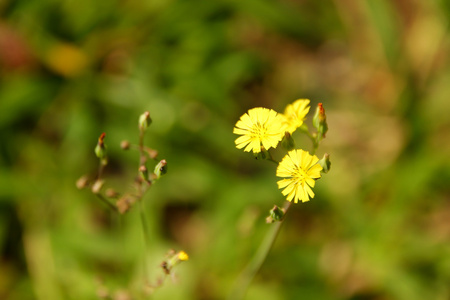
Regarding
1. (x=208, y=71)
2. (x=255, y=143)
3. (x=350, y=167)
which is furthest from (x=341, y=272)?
(x=255, y=143)

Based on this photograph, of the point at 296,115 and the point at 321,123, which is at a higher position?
the point at 296,115

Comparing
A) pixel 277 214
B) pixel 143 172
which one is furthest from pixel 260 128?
pixel 143 172

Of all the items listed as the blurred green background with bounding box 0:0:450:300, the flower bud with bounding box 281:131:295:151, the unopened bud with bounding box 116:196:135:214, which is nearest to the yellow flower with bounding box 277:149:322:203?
the flower bud with bounding box 281:131:295:151

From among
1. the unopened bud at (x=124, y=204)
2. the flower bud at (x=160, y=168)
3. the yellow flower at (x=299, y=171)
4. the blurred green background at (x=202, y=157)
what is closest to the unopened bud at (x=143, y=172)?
the flower bud at (x=160, y=168)

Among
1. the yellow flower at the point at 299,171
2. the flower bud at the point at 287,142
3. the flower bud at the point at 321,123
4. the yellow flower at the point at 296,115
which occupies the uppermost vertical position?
the yellow flower at the point at 296,115

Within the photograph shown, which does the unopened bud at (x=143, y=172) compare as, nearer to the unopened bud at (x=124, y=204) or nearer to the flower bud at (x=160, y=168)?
the flower bud at (x=160, y=168)

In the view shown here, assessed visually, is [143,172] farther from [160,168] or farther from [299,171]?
[299,171]

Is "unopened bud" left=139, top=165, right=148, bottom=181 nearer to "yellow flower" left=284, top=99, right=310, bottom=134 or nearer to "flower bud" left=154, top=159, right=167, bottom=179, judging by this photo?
"flower bud" left=154, top=159, right=167, bottom=179
